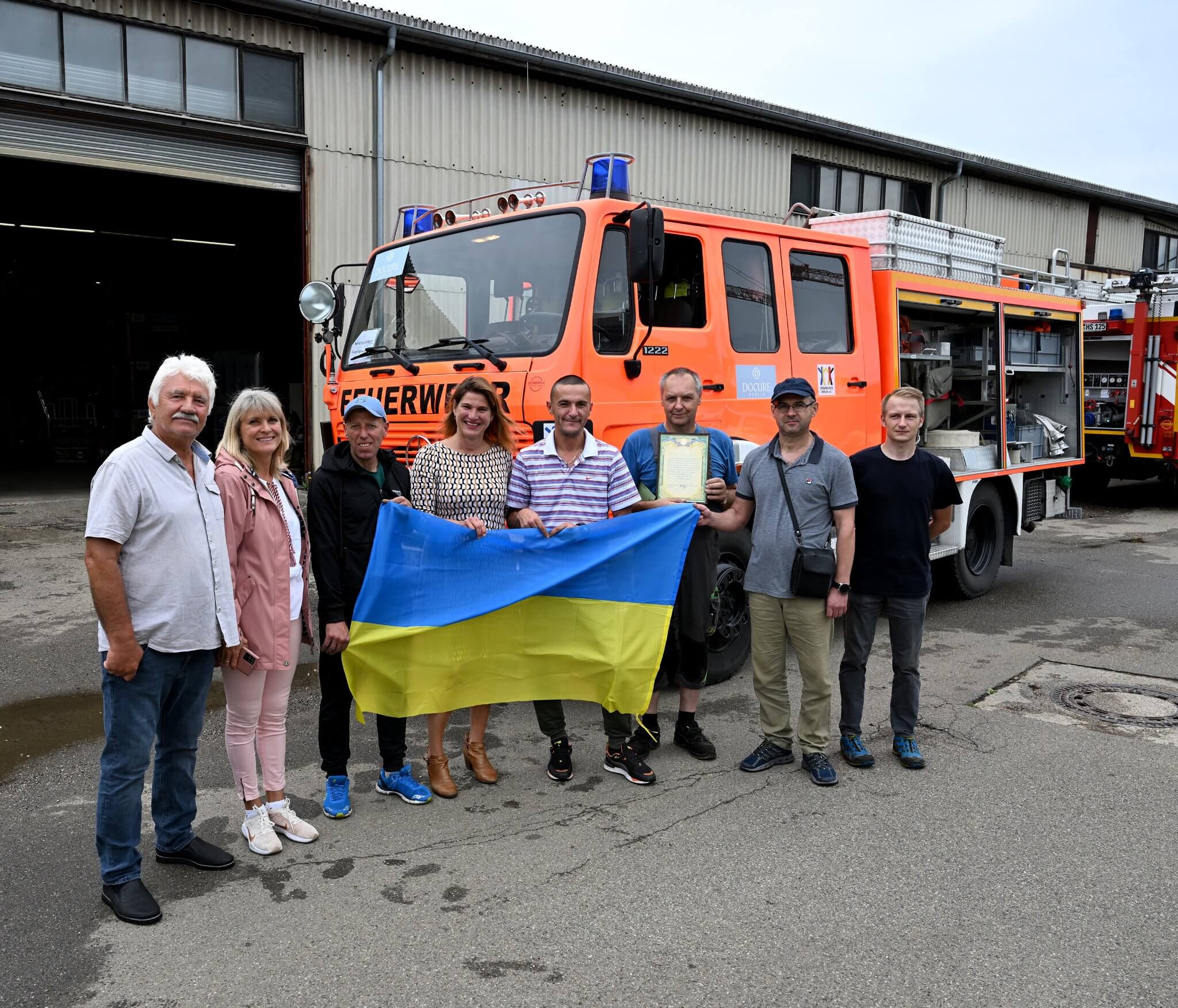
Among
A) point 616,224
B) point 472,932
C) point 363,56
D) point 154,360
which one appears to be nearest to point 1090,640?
point 616,224

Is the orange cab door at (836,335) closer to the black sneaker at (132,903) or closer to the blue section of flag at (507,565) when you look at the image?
the blue section of flag at (507,565)

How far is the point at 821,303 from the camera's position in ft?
21.1

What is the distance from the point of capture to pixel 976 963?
2938 millimetres

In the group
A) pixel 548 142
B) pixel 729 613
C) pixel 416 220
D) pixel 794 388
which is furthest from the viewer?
pixel 548 142

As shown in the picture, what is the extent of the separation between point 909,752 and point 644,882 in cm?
173

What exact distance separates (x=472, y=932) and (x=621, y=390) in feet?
9.64

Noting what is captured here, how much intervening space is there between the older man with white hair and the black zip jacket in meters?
0.56

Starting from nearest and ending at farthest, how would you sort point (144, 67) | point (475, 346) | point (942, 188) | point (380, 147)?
point (475, 346) < point (144, 67) < point (380, 147) < point (942, 188)

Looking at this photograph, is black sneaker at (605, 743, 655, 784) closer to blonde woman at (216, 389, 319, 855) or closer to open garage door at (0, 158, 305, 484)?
blonde woman at (216, 389, 319, 855)

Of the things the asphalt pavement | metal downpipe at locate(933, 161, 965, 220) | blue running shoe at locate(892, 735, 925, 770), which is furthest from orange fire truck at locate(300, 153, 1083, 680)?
metal downpipe at locate(933, 161, 965, 220)

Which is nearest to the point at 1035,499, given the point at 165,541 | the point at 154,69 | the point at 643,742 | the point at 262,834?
the point at 643,742

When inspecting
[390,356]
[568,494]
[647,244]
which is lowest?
[568,494]

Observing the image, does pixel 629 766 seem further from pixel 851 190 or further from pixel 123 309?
pixel 123 309

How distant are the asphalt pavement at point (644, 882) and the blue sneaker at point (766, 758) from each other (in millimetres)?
42
